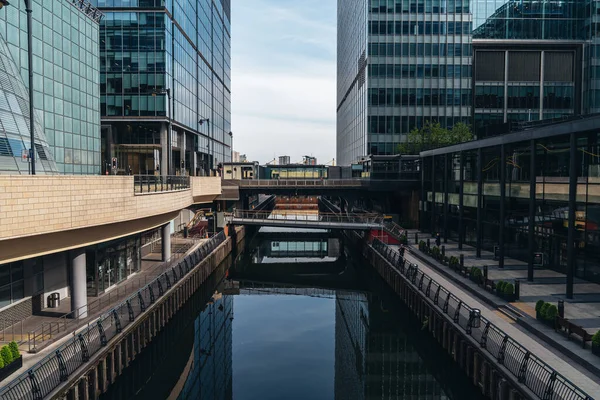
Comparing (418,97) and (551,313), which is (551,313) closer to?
(551,313)

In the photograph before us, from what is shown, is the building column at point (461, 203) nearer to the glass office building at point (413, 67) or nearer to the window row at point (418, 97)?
the glass office building at point (413, 67)

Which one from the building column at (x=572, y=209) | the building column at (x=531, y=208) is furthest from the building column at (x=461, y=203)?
the building column at (x=572, y=209)

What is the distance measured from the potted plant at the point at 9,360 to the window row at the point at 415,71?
7779cm

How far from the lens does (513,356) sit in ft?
61.8

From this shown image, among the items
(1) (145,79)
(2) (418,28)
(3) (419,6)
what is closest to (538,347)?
(1) (145,79)

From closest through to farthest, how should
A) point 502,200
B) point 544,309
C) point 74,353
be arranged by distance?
1. point 74,353
2. point 544,309
3. point 502,200

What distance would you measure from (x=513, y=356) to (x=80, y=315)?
70.7 ft

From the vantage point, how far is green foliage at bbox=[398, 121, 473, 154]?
247ft

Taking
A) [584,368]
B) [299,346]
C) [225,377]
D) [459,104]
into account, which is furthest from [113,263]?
[459,104]

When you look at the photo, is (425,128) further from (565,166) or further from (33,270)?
(33,270)

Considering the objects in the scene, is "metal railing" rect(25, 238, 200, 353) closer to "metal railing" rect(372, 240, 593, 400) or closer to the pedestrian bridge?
"metal railing" rect(372, 240, 593, 400)

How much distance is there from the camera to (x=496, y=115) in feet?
288

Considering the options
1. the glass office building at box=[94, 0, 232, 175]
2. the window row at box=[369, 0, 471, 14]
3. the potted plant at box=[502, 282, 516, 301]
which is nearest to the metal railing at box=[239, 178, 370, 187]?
the glass office building at box=[94, 0, 232, 175]

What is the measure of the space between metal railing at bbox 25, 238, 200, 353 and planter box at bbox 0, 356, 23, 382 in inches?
75.1
